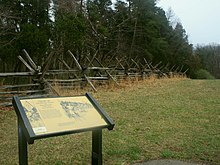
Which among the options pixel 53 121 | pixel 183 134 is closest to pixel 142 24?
pixel 183 134

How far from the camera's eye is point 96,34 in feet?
60.5

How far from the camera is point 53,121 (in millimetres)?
2818

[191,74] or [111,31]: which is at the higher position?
[111,31]

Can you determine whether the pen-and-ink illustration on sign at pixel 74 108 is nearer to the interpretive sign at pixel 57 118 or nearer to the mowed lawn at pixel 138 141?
the interpretive sign at pixel 57 118

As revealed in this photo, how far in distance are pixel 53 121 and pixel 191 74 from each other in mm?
34517

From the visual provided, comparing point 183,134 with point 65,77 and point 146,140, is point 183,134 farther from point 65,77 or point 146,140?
point 65,77

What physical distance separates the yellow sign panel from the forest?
7.47m

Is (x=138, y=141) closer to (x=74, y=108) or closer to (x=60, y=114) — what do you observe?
(x=74, y=108)

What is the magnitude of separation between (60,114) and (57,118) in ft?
0.26

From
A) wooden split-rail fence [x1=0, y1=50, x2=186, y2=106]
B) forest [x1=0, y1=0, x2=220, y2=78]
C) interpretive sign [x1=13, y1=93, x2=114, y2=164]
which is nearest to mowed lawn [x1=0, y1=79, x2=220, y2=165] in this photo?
interpretive sign [x1=13, y1=93, x2=114, y2=164]

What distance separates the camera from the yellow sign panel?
2.74m

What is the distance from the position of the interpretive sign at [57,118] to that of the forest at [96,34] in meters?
7.48

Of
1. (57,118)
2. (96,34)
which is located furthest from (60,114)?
(96,34)

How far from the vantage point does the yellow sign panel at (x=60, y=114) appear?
2.74m
